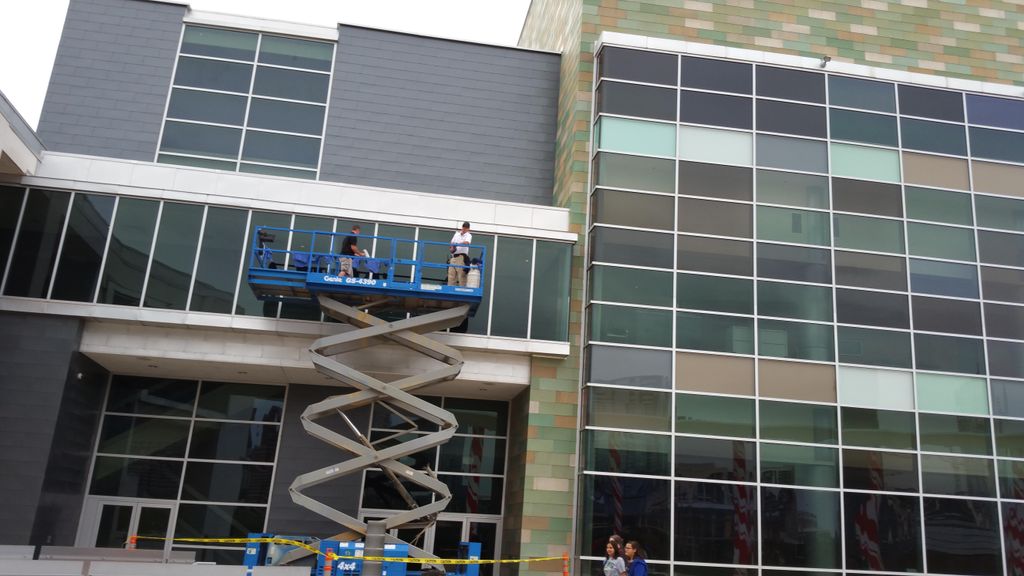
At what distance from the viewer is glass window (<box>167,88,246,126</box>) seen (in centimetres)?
2469

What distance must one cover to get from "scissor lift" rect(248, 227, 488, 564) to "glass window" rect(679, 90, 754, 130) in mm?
7309

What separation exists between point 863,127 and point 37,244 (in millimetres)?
22380

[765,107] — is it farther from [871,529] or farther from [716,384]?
[871,529]

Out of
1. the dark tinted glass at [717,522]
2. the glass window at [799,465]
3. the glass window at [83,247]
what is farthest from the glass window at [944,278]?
the glass window at [83,247]

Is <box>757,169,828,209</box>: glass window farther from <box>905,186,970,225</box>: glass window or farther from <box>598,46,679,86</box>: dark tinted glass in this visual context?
<box>598,46,679,86</box>: dark tinted glass

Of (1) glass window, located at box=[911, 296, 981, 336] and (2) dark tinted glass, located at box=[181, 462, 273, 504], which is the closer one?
(2) dark tinted glass, located at box=[181, 462, 273, 504]

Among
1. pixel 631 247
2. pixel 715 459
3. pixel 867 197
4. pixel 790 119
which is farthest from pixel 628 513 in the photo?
pixel 790 119

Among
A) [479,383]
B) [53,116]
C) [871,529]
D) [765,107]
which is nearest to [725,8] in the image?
[765,107]

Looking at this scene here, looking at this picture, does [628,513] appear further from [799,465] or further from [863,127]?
[863,127]

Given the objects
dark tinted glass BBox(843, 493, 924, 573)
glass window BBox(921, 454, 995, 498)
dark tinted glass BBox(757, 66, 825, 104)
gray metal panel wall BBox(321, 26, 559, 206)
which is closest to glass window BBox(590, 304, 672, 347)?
gray metal panel wall BBox(321, 26, 559, 206)

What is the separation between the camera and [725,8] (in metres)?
25.1

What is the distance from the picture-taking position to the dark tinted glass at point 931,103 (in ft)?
80.0

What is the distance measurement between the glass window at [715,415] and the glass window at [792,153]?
6.83 m

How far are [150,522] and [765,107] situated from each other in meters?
20.2
